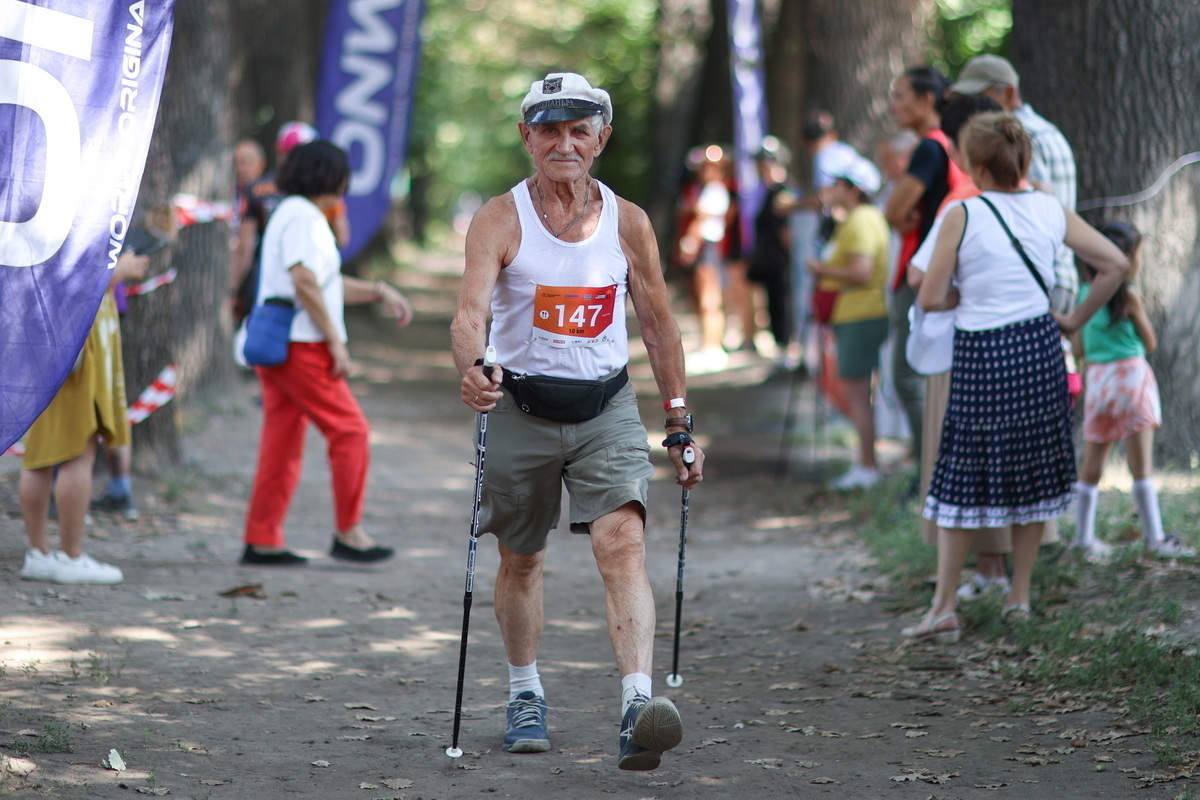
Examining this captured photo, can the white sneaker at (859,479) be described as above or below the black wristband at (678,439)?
below

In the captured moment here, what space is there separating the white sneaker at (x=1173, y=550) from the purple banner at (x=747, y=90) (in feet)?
28.7

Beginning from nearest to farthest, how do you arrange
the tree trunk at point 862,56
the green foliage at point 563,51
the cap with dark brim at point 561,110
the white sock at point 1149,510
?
the cap with dark brim at point 561,110, the white sock at point 1149,510, the tree trunk at point 862,56, the green foliage at point 563,51

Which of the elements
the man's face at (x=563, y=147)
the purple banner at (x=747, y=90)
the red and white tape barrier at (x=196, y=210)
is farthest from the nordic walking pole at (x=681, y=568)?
the purple banner at (x=747, y=90)

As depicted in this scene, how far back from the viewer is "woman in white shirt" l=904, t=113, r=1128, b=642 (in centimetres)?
557

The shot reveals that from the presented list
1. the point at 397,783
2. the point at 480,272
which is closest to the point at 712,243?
the point at 480,272

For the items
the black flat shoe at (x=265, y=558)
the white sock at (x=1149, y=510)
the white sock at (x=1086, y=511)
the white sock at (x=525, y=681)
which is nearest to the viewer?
the white sock at (x=525, y=681)

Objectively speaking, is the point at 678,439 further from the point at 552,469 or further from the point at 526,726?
the point at 526,726

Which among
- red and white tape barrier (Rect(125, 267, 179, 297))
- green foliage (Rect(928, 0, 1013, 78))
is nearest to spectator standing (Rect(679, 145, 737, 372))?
green foliage (Rect(928, 0, 1013, 78))

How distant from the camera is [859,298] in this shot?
29.6ft

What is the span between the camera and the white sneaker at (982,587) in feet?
20.5

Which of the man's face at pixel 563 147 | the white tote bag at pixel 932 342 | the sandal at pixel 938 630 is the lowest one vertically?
the sandal at pixel 938 630

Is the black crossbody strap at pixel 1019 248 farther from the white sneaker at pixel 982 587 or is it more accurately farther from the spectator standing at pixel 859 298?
the spectator standing at pixel 859 298

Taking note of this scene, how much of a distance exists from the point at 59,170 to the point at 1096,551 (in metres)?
4.86

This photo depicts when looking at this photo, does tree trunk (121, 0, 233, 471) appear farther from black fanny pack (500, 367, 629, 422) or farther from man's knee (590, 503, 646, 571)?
man's knee (590, 503, 646, 571)
